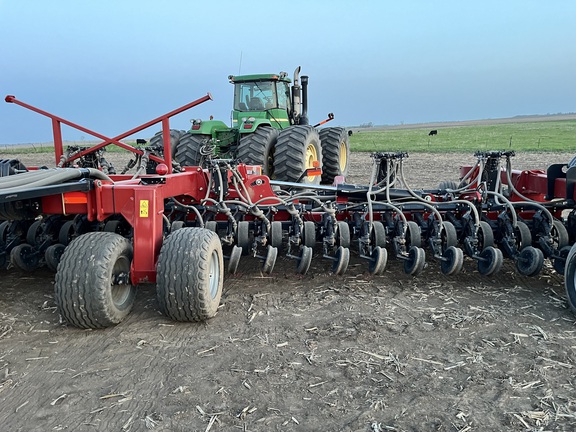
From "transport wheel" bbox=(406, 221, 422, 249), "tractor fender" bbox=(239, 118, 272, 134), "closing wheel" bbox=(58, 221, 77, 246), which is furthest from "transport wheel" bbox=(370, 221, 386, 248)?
"tractor fender" bbox=(239, 118, 272, 134)

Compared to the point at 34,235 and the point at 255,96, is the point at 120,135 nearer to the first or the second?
the point at 34,235

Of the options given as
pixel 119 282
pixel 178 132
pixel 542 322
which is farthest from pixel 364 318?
pixel 178 132

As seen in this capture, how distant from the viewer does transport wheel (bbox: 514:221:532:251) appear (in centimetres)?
467

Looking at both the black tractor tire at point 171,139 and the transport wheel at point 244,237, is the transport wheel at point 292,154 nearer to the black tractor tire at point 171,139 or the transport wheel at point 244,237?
the black tractor tire at point 171,139

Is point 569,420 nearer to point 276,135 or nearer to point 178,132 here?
point 276,135

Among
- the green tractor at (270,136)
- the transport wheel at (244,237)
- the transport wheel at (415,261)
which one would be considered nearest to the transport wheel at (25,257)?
the transport wheel at (244,237)

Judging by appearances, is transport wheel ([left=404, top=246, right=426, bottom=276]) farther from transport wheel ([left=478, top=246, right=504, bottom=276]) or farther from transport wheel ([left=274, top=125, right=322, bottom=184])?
transport wheel ([left=274, top=125, right=322, bottom=184])

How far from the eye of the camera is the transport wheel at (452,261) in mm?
4406

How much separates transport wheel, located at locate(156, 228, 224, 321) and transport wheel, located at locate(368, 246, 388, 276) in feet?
5.02

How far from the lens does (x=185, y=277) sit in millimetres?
3447

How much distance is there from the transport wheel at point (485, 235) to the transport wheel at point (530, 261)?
278 millimetres

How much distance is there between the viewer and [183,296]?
11.4 feet

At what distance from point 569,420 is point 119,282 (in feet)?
9.21

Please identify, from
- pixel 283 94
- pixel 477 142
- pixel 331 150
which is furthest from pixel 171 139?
pixel 477 142
